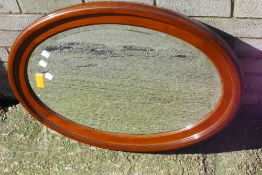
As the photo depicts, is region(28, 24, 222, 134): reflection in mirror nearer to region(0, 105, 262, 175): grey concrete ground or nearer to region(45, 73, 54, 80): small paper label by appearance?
region(45, 73, 54, 80): small paper label

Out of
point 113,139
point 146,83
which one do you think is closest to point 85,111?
point 113,139

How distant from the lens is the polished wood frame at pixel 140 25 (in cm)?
166

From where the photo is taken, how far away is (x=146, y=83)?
1.95 metres

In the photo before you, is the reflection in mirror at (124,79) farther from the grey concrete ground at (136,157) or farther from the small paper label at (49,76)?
the grey concrete ground at (136,157)

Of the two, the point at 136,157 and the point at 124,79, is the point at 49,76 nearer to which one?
the point at 124,79

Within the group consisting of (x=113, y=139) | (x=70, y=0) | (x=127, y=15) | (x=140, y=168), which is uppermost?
(x=70, y=0)

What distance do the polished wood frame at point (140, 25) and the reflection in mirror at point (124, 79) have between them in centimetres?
3

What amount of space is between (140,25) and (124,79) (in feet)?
1.14

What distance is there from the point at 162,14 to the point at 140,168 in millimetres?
856

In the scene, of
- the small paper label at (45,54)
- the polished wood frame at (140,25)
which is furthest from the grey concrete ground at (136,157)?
the small paper label at (45,54)

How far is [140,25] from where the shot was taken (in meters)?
1.69

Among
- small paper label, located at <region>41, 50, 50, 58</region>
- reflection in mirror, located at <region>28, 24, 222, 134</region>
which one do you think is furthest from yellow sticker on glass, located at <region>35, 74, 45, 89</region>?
small paper label, located at <region>41, 50, 50, 58</region>

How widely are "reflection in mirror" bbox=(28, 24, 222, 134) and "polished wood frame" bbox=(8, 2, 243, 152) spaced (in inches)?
1.3

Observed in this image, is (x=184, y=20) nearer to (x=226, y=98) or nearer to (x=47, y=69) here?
(x=226, y=98)
